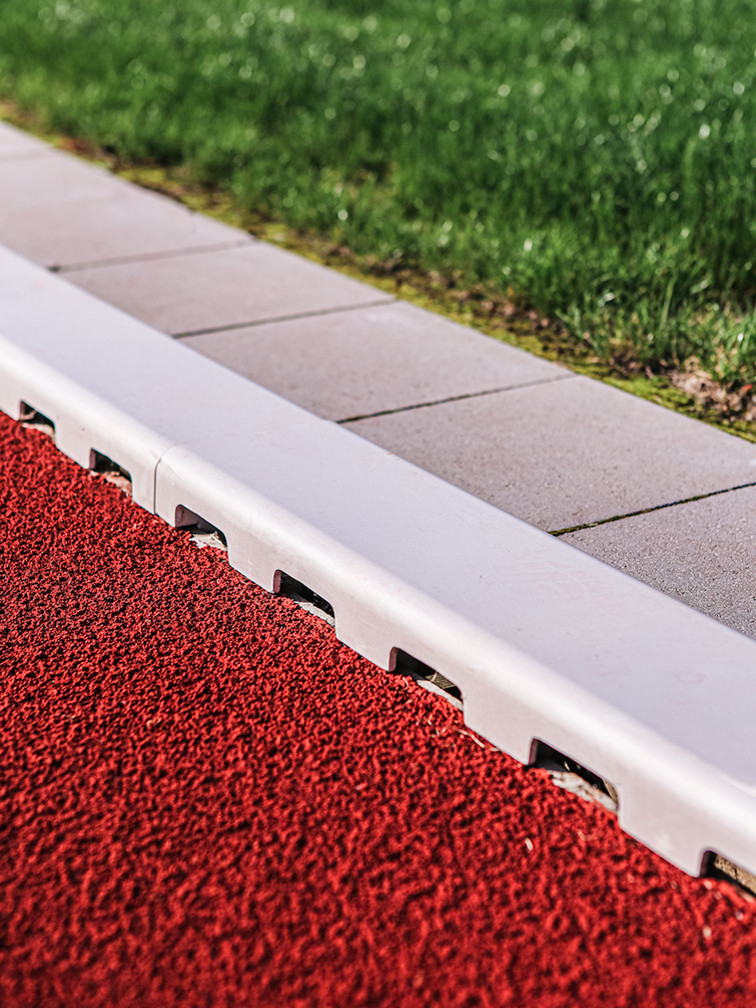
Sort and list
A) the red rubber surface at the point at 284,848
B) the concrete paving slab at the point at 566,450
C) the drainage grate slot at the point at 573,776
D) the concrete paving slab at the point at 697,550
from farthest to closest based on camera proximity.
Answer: the concrete paving slab at the point at 566,450
the concrete paving slab at the point at 697,550
the drainage grate slot at the point at 573,776
the red rubber surface at the point at 284,848

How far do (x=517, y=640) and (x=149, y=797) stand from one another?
87cm

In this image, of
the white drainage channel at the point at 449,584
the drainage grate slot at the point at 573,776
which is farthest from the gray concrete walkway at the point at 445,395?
the drainage grate slot at the point at 573,776

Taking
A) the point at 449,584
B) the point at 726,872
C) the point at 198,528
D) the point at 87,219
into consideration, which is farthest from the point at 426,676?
the point at 87,219

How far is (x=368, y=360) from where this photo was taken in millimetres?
4578

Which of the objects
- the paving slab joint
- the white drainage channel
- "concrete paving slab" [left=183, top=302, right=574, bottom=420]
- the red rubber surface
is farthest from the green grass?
the red rubber surface

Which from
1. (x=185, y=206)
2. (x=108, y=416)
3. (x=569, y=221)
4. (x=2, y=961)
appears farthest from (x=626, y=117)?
(x=2, y=961)

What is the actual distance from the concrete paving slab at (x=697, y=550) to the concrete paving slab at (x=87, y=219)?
3.30m

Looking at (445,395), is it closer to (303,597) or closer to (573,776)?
(303,597)

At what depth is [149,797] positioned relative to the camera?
2398 mm

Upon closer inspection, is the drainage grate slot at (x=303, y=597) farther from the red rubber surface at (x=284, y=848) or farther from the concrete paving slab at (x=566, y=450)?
the concrete paving slab at (x=566, y=450)

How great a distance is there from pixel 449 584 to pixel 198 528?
99 cm

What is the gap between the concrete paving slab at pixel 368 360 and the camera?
4277mm

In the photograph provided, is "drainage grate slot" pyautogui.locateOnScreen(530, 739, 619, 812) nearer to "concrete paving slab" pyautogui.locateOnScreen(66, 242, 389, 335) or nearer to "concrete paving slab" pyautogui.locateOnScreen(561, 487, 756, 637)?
"concrete paving slab" pyautogui.locateOnScreen(561, 487, 756, 637)

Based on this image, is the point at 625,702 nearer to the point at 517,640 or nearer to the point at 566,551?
the point at 517,640
